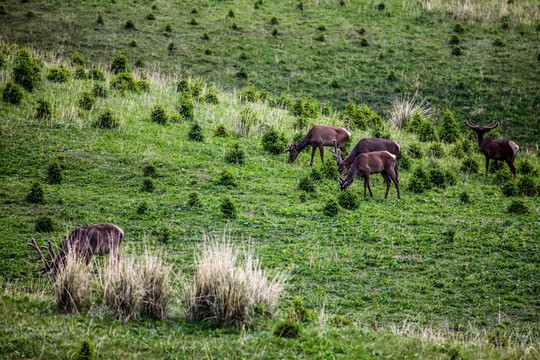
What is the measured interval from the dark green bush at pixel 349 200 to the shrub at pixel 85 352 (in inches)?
422

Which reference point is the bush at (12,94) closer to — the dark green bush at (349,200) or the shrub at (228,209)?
the shrub at (228,209)

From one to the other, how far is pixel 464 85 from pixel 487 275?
23.4 m

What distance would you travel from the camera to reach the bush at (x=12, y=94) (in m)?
20.8

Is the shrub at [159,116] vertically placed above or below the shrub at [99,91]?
below

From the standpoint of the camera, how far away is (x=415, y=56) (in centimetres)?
3534

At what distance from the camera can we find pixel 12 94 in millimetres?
20875

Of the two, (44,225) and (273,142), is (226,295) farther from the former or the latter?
(273,142)

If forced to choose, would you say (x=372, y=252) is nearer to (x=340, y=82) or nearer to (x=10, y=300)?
(x=10, y=300)

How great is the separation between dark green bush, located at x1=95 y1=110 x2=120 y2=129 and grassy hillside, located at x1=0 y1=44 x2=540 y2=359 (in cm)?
28

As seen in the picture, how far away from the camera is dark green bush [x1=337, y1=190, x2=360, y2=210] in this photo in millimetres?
15930

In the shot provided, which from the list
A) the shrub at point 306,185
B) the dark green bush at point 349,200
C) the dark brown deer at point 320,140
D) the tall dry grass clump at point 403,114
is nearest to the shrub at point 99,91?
the dark brown deer at point 320,140

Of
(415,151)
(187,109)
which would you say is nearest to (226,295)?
(415,151)

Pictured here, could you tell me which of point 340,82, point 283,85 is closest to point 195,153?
point 283,85

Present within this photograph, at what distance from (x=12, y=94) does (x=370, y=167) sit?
1550 centimetres
